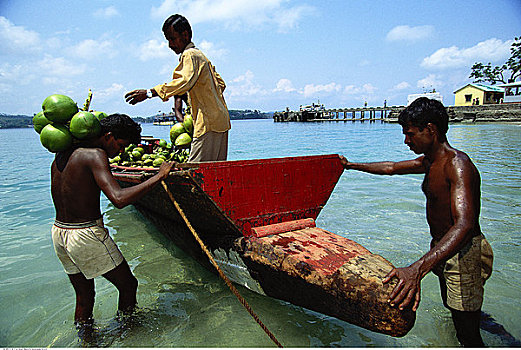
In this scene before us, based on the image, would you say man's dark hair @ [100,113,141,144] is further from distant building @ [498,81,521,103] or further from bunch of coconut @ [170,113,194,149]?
distant building @ [498,81,521,103]

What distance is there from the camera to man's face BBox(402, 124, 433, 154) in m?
2.14

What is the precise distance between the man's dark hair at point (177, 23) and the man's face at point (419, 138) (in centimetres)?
232

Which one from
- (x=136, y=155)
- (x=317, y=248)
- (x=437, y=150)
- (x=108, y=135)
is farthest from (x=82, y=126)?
(x=136, y=155)

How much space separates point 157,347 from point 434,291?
2.67 meters

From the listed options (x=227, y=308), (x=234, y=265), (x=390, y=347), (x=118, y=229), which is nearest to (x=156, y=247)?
(x=118, y=229)

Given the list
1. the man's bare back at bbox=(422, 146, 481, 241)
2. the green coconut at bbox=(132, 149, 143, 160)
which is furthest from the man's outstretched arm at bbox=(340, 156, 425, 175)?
the green coconut at bbox=(132, 149, 143, 160)

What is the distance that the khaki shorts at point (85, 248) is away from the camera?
7.48 ft

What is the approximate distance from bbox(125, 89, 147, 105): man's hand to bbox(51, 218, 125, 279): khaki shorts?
4.41 ft

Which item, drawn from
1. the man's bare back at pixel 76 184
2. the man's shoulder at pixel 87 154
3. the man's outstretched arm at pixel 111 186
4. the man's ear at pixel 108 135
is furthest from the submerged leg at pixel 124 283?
the man's ear at pixel 108 135

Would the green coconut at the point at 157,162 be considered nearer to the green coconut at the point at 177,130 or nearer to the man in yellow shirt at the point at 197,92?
the green coconut at the point at 177,130

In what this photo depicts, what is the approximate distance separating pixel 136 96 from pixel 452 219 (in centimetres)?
287

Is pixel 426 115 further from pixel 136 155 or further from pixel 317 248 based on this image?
pixel 136 155

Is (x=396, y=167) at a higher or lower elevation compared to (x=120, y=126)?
lower

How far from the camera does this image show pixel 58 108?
2.34 meters
